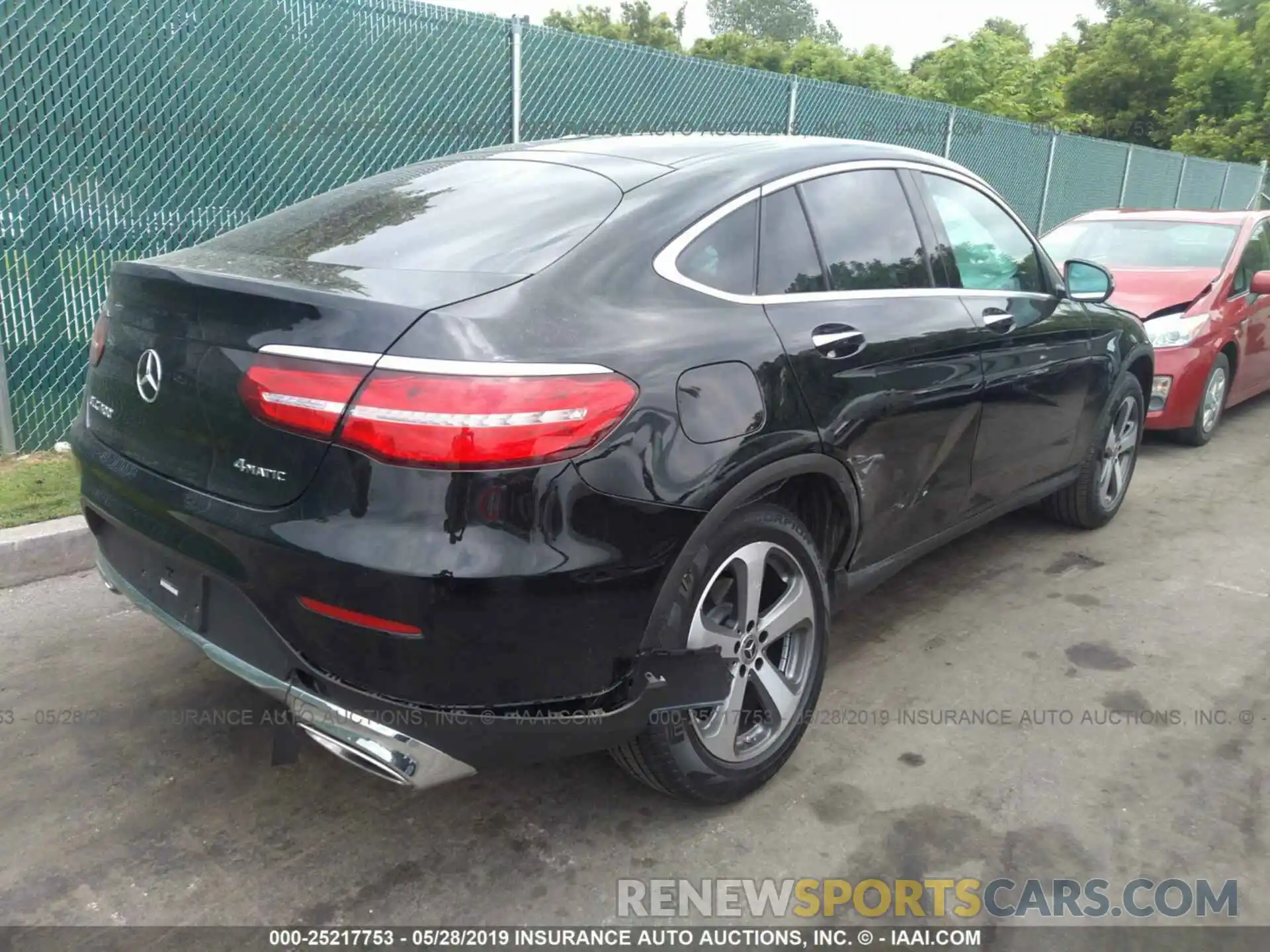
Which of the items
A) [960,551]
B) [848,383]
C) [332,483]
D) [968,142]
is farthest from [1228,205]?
[332,483]

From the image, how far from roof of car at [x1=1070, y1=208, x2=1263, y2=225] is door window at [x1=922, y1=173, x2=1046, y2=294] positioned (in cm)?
433

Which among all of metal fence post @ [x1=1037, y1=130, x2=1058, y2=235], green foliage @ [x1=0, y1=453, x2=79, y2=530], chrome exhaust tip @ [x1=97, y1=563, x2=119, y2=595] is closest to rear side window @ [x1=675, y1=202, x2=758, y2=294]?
chrome exhaust tip @ [x1=97, y1=563, x2=119, y2=595]

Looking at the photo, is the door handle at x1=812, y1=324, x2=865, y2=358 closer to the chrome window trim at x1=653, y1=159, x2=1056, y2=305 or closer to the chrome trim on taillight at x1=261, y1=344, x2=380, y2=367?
the chrome window trim at x1=653, y1=159, x2=1056, y2=305

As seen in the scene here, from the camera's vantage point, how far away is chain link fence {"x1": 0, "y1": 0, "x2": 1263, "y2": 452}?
493 centimetres

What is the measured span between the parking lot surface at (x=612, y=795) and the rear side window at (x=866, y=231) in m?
1.35

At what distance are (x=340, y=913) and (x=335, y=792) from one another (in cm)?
48

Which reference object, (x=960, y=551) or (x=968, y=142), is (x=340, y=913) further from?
(x=968, y=142)

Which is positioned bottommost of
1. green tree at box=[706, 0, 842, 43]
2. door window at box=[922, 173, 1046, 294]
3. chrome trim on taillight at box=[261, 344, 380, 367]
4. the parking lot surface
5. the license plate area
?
the parking lot surface

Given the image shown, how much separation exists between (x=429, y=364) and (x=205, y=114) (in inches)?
169

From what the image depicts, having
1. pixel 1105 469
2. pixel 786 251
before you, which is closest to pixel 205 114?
pixel 786 251

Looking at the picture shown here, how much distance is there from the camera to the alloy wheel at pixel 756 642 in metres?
2.52

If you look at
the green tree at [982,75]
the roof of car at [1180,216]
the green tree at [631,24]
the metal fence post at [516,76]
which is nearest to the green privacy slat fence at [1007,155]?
the roof of car at [1180,216]

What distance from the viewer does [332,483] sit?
79.9 inches

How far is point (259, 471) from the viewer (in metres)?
2.13
